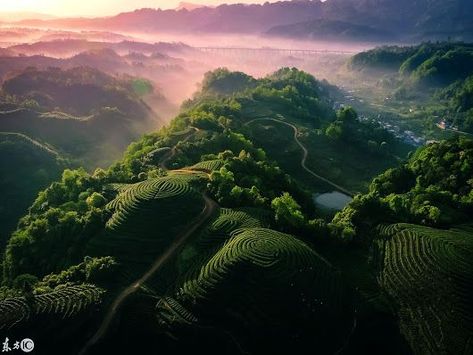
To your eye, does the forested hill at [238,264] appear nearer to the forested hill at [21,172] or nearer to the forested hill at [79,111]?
the forested hill at [21,172]

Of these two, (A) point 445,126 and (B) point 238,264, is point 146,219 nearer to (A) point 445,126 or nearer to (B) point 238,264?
(B) point 238,264

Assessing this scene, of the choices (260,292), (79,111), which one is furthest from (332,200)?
(79,111)

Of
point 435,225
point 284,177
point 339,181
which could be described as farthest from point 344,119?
point 435,225

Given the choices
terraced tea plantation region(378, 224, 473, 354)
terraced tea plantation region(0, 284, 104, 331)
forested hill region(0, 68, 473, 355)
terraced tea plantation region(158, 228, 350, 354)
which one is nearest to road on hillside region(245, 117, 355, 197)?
forested hill region(0, 68, 473, 355)

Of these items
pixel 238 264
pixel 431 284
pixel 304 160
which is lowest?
pixel 304 160

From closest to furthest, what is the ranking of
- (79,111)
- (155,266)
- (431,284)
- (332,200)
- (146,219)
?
(431,284), (155,266), (146,219), (332,200), (79,111)

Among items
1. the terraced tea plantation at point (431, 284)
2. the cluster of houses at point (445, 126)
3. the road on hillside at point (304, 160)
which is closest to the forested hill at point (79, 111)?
the road on hillside at point (304, 160)
